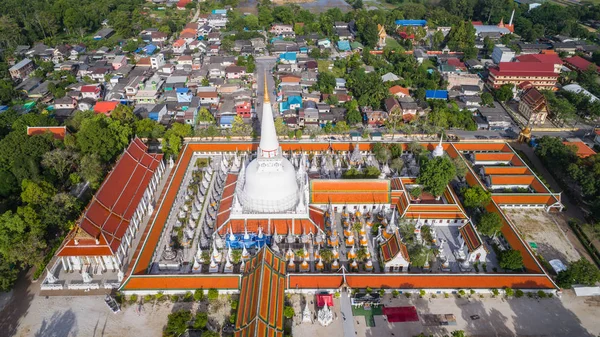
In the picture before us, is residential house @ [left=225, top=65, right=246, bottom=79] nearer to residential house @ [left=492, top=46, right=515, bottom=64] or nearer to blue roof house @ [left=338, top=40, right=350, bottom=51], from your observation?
blue roof house @ [left=338, top=40, right=350, bottom=51]

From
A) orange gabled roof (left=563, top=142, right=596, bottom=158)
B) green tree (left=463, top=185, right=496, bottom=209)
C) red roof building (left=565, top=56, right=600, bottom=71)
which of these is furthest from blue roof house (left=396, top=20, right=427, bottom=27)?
green tree (left=463, top=185, right=496, bottom=209)

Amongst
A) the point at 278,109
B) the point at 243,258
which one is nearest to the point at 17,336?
the point at 243,258

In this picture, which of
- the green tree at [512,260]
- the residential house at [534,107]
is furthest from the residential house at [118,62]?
the green tree at [512,260]

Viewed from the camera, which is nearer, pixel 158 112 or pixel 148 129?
pixel 148 129

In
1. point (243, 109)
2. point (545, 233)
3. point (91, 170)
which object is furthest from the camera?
point (243, 109)

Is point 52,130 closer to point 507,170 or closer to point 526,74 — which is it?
point 507,170

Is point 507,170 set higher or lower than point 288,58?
higher

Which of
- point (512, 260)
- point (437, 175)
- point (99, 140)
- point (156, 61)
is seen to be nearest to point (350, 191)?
point (437, 175)

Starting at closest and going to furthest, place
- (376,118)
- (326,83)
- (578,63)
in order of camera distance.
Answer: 1. (376,118)
2. (326,83)
3. (578,63)
